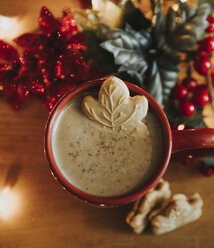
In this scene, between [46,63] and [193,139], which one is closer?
[193,139]

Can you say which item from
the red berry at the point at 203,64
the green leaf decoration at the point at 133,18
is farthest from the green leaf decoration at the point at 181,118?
the green leaf decoration at the point at 133,18

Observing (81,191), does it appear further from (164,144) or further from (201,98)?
(201,98)

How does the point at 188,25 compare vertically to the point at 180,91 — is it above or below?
above

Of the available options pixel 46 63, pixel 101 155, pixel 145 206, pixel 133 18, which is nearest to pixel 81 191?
pixel 101 155

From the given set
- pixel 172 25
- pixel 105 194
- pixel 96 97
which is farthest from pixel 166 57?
pixel 105 194

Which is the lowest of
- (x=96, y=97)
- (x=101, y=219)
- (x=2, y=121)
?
(x=101, y=219)

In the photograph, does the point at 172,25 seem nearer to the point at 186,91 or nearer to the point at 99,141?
the point at 186,91

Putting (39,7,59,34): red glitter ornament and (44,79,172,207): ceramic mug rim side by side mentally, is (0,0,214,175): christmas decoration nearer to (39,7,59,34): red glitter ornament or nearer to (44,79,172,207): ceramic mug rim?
(39,7,59,34): red glitter ornament
